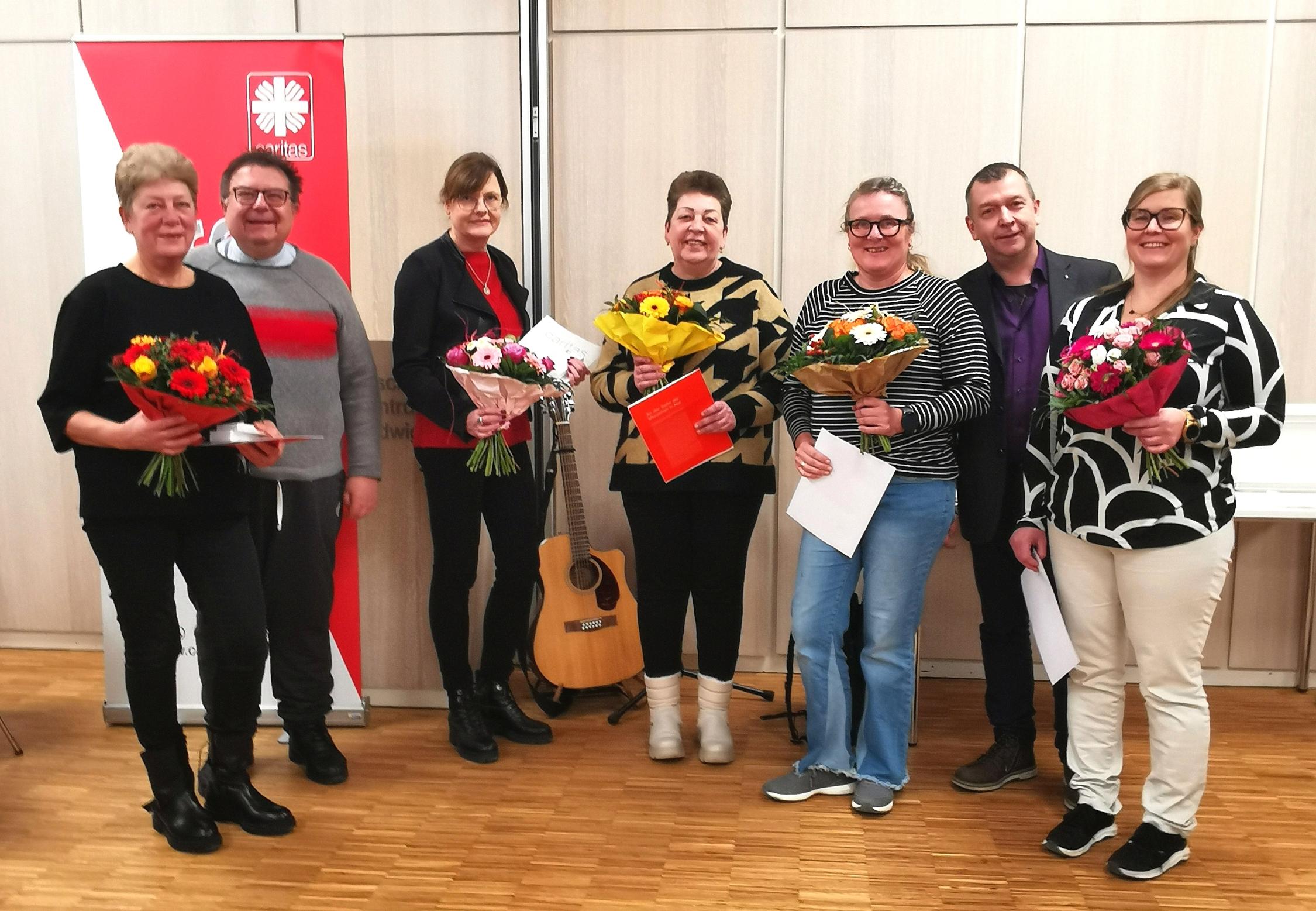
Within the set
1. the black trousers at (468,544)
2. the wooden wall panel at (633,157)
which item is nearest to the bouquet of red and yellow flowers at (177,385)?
the black trousers at (468,544)

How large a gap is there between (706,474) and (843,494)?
0.44 m

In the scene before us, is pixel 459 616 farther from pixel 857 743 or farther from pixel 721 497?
pixel 857 743

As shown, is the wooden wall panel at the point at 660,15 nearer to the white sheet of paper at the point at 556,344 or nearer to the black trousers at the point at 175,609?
the white sheet of paper at the point at 556,344

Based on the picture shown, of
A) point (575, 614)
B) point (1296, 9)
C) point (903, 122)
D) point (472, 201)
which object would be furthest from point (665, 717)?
point (1296, 9)

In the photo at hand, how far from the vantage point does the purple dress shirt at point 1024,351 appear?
2865 millimetres

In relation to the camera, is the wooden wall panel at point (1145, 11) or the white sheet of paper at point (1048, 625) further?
the wooden wall panel at point (1145, 11)

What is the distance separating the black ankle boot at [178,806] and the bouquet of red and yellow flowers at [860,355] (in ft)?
6.36

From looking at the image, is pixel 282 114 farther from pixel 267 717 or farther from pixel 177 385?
pixel 267 717

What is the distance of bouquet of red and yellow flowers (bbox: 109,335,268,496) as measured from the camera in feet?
7.50

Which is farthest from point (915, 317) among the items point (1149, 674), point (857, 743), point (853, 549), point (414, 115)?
point (414, 115)

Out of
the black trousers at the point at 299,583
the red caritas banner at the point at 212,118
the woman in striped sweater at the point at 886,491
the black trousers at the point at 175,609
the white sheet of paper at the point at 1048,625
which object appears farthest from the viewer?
the red caritas banner at the point at 212,118

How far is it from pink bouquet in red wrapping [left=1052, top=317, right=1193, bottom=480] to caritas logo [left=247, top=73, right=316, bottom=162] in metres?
2.51

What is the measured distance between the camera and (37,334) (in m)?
4.25

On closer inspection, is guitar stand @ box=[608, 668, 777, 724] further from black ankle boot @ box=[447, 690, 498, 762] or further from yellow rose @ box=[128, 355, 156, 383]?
yellow rose @ box=[128, 355, 156, 383]
